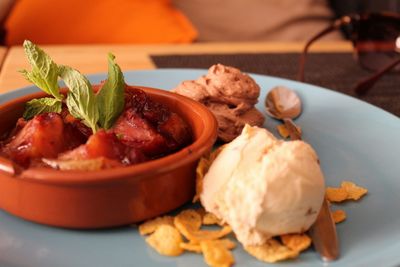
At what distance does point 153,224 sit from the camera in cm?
87

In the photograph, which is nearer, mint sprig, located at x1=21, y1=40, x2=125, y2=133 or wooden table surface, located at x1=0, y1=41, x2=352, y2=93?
mint sprig, located at x1=21, y1=40, x2=125, y2=133

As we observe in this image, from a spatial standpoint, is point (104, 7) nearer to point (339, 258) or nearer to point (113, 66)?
point (113, 66)

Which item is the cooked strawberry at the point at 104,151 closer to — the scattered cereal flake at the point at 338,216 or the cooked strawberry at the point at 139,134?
the cooked strawberry at the point at 139,134

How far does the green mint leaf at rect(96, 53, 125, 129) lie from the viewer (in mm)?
979

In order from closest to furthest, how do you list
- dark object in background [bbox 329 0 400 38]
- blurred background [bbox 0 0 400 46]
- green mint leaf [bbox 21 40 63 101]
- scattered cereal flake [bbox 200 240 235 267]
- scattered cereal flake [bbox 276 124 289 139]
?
scattered cereal flake [bbox 200 240 235 267] → green mint leaf [bbox 21 40 63 101] → scattered cereal flake [bbox 276 124 289 139] → blurred background [bbox 0 0 400 46] → dark object in background [bbox 329 0 400 38]

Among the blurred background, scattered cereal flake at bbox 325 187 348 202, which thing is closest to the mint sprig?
scattered cereal flake at bbox 325 187 348 202

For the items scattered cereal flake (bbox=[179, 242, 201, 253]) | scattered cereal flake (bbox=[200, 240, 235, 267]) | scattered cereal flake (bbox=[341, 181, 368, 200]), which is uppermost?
scattered cereal flake (bbox=[200, 240, 235, 267])

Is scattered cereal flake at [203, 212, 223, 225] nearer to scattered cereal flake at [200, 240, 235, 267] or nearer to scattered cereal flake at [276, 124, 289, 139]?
scattered cereal flake at [200, 240, 235, 267]

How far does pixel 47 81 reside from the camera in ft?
3.27

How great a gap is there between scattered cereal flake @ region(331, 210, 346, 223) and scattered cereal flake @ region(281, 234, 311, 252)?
0.09 meters

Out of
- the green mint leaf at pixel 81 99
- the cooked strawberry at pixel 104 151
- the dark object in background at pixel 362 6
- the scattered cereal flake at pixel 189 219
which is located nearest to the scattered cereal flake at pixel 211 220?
the scattered cereal flake at pixel 189 219

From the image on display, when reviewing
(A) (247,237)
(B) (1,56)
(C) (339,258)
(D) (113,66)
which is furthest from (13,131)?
(B) (1,56)

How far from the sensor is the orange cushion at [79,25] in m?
2.32

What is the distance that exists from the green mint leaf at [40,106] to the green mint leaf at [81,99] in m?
0.05
